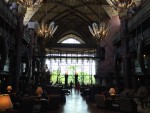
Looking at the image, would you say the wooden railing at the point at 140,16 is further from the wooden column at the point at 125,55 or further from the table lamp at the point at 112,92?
the table lamp at the point at 112,92

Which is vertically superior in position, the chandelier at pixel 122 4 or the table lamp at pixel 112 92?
the chandelier at pixel 122 4

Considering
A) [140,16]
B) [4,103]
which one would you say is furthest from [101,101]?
[4,103]

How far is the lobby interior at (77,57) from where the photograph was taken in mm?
10753

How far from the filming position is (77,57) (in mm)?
28188

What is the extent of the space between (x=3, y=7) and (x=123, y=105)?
30.3ft

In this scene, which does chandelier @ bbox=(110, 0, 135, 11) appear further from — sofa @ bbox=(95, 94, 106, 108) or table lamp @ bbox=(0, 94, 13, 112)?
table lamp @ bbox=(0, 94, 13, 112)

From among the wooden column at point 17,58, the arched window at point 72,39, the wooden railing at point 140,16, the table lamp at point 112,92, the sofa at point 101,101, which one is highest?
the arched window at point 72,39

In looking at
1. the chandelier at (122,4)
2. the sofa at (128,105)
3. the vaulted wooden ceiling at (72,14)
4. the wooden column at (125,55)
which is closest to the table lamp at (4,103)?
the chandelier at (122,4)

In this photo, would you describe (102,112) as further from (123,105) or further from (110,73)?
(110,73)

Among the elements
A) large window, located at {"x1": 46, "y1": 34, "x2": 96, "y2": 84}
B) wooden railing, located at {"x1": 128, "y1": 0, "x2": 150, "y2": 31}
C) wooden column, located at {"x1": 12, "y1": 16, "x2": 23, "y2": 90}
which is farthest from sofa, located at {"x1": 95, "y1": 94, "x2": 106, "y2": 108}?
large window, located at {"x1": 46, "y1": 34, "x2": 96, "y2": 84}

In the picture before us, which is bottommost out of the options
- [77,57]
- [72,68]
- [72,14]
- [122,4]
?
[72,68]

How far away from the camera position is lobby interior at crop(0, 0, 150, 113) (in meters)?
10.8

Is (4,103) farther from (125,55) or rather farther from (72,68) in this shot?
(72,68)

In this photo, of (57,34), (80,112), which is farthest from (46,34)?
(57,34)
